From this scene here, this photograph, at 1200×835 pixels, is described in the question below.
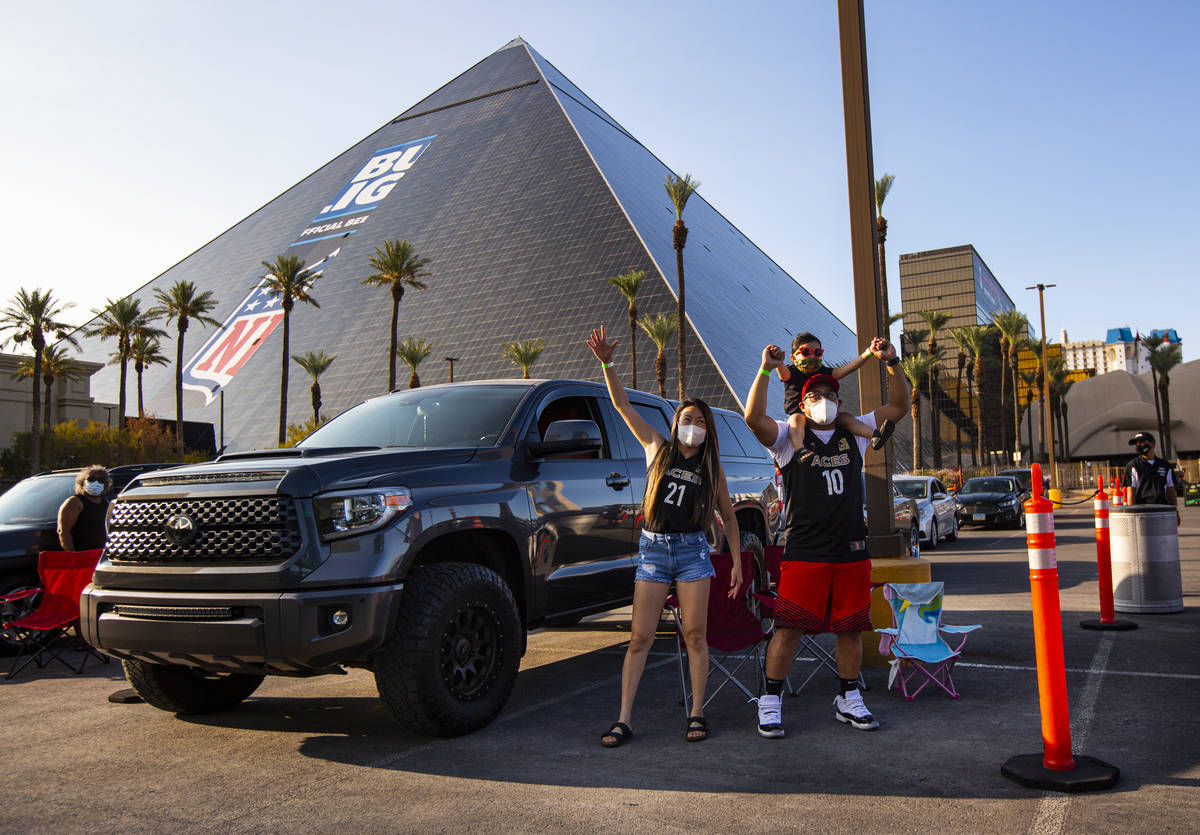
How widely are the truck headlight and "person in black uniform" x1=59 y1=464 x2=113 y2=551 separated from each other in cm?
470

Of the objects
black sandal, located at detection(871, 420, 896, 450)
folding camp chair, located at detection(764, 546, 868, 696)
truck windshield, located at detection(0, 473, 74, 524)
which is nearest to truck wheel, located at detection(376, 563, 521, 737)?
folding camp chair, located at detection(764, 546, 868, 696)

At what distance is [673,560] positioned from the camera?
192 inches

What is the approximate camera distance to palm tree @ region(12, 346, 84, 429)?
146 feet

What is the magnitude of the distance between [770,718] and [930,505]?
16.2 meters

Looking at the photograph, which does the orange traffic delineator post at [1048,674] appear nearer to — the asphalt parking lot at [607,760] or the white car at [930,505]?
the asphalt parking lot at [607,760]

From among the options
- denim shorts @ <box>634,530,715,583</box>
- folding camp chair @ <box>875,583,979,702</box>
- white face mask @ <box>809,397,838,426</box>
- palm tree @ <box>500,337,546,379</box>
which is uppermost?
palm tree @ <box>500,337,546,379</box>

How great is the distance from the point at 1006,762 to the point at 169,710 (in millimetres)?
4790

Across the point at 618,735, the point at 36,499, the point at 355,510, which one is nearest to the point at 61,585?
the point at 36,499

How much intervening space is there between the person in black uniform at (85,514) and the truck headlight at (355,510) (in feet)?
15.4

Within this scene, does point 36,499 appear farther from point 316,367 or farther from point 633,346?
point 316,367

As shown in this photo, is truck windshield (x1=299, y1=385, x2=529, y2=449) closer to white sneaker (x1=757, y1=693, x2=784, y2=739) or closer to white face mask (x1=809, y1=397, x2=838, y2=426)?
white face mask (x1=809, y1=397, x2=838, y2=426)

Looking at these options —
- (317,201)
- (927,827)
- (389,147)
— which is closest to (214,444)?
(317,201)

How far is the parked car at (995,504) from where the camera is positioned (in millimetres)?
25016

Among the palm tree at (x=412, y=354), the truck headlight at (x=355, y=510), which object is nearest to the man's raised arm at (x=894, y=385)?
the truck headlight at (x=355, y=510)
